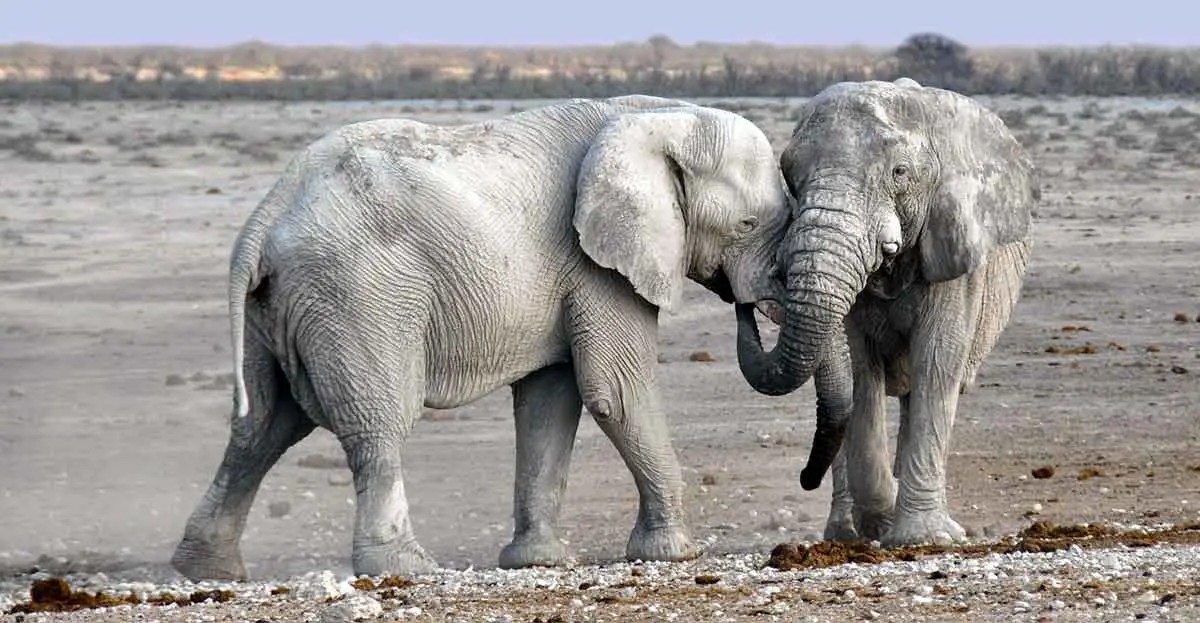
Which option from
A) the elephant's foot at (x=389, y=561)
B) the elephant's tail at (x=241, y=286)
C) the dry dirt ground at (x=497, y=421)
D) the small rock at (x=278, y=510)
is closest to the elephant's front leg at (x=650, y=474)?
the dry dirt ground at (x=497, y=421)

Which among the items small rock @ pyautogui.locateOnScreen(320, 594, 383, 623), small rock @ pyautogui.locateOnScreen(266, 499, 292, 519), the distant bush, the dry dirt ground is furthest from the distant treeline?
small rock @ pyautogui.locateOnScreen(320, 594, 383, 623)

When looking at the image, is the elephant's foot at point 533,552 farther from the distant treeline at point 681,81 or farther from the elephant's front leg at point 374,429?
the distant treeline at point 681,81

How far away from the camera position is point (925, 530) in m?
10.2

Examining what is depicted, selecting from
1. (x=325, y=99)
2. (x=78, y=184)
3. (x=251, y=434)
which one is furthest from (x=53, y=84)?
(x=251, y=434)

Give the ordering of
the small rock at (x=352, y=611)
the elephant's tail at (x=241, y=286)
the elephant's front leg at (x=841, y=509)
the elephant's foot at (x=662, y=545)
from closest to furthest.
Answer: the small rock at (x=352, y=611), the elephant's tail at (x=241, y=286), the elephant's foot at (x=662, y=545), the elephant's front leg at (x=841, y=509)

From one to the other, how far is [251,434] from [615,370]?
1.35 meters

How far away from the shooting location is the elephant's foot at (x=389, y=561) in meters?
→ 9.91

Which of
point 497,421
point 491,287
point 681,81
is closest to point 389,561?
point 491,287

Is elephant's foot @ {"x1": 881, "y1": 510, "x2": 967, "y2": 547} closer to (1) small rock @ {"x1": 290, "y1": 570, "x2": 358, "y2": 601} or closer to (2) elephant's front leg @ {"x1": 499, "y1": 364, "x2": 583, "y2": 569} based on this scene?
(2) elephant's front leg @ {"x1": 499, "y1": 364, "x2": 583, "y2": 569}

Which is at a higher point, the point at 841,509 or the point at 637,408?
the point at 637,408

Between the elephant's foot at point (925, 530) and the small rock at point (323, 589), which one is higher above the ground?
the small rock at point (323, 589)

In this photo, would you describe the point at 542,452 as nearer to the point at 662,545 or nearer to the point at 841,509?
the point at 662,545

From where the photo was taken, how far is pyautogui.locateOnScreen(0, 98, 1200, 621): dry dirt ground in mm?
11297

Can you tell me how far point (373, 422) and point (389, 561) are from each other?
1.62 ft
